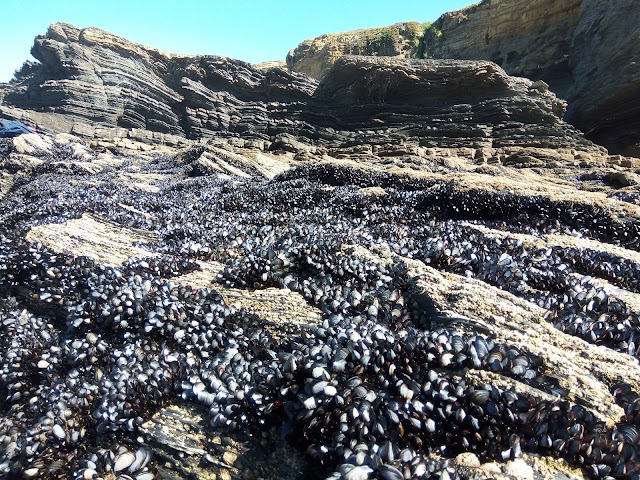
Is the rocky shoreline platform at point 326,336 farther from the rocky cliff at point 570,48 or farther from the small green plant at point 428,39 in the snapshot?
the small green plant at point 428,39

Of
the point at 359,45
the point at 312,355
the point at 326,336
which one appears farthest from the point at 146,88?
the point at 312,355

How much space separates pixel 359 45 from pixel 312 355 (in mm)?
81643

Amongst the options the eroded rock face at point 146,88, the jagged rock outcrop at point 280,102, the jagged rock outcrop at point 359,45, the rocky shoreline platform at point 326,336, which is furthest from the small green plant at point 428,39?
the rocky shoreline platform at point 326,336

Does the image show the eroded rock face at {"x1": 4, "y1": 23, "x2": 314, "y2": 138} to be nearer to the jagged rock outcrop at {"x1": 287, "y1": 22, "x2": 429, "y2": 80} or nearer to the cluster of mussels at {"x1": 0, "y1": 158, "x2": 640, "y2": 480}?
the jagged rock outcrop at {"x1": 287, "y1": 22, "x2": 429, "y2": 80}

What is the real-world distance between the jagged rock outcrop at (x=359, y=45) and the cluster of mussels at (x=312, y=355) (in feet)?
230

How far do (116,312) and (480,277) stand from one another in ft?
15.7

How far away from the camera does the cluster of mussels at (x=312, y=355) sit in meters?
2.81

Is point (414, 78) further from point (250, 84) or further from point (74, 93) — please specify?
point (74, 93)

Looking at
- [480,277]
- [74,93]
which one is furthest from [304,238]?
[74,93]

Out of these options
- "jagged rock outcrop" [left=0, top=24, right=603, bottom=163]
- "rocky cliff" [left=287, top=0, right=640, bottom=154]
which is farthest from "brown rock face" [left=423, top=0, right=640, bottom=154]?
"jagged rock outcrop" [left=0, top=24, right=603, bottom=163]

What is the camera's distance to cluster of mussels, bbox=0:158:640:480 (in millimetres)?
2812

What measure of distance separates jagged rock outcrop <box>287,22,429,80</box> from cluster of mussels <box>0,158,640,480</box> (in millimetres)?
70249

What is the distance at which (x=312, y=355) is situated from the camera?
11.4 ft

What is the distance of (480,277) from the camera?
568cm
